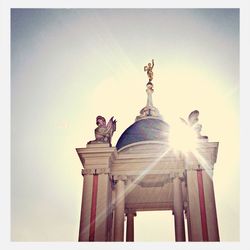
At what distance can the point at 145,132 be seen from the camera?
52.9 ft

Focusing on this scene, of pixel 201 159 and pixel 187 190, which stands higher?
pixel 201 159

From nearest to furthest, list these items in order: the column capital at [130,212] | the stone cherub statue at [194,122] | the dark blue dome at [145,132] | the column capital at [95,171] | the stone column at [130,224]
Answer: the column capital at [95,171], the stone cherub statue at [194,122], the dark blue dome at [145,132], the stone column at [130,224], the column capital at [130,212]

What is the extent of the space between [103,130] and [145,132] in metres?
1.71

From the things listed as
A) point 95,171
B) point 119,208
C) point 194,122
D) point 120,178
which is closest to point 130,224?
point 119,208

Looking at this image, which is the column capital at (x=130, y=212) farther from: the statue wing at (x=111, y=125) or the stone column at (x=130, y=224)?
the statue wing at (x=111, y=125)

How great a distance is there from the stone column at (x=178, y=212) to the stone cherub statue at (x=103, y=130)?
2.97 meters

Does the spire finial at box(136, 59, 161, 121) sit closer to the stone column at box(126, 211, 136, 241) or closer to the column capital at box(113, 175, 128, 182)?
the column capital at box(113, 175, 128, 182)

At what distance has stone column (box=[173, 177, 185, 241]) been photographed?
13.7 metres

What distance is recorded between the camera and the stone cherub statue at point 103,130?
50.0 feet

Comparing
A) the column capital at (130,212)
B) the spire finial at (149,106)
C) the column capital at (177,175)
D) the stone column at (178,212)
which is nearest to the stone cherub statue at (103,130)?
the spire finial at (149,106)
